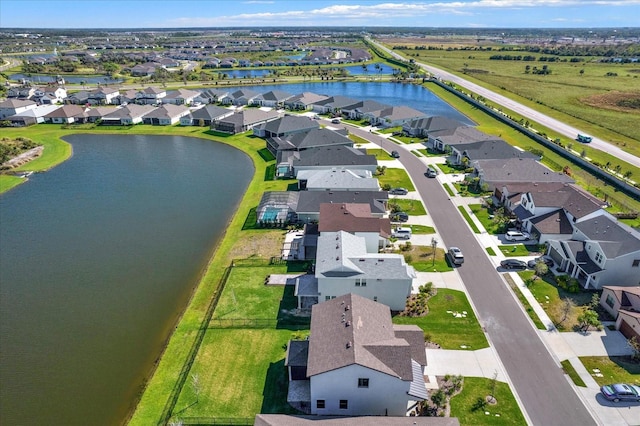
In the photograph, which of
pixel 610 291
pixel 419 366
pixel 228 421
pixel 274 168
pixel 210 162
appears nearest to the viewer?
pixel 228 421

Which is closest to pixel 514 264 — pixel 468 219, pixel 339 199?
pixel 468 219

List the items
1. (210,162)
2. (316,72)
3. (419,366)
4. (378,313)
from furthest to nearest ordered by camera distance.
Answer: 1. (316,72)
2. (210,162)
3. (378,313)
4. (419,366)

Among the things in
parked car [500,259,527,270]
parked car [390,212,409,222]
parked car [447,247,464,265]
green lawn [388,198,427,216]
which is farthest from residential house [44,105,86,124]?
parked car [500,259,527,270]

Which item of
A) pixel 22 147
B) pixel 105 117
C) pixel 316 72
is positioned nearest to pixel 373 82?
pixel 316 72

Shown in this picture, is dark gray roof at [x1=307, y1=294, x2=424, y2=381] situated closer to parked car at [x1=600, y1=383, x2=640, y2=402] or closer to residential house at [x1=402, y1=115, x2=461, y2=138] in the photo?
parked car at [x1=600, y1=383, x2=640, y2=402]

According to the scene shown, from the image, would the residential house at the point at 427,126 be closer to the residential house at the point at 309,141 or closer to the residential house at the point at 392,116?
the residential house at the point at 392,116

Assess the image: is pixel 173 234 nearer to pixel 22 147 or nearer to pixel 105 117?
pixel 22 147

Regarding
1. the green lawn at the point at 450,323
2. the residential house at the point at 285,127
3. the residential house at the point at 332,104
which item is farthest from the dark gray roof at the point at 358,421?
the residential house at the point at 332,104
